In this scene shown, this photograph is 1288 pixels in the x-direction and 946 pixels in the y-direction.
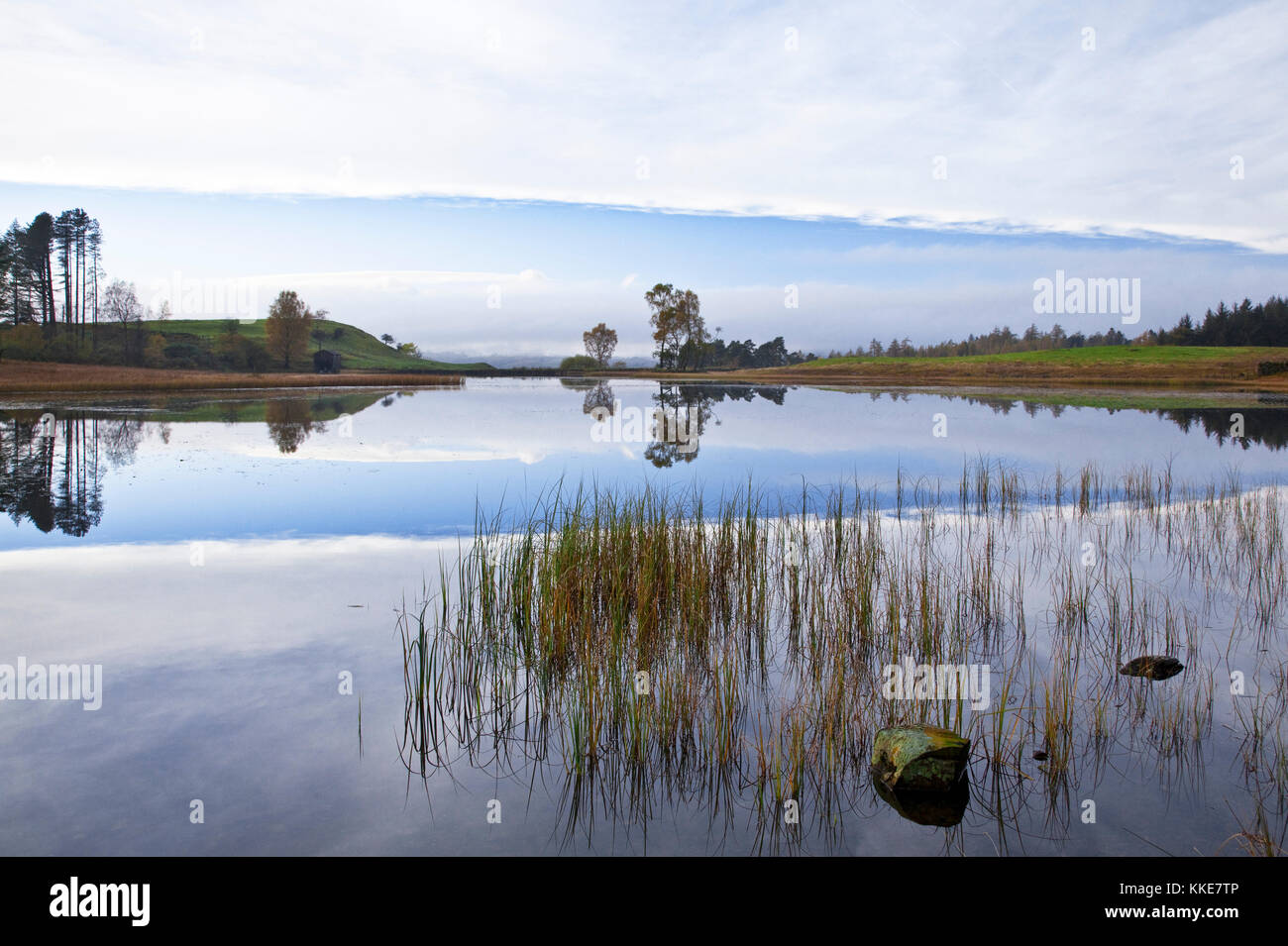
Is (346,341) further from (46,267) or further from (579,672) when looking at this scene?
A: (579,672)

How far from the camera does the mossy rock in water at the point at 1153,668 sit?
19.6 feet

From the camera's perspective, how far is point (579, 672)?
5605 millimetres

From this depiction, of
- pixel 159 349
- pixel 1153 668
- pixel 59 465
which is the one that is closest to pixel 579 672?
pixel 1153 668

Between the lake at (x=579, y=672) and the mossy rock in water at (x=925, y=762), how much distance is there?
141 mm

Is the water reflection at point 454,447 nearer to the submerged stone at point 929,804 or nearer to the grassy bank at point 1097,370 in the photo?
the submerged stone at point 929,804

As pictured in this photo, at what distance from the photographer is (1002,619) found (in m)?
7.27

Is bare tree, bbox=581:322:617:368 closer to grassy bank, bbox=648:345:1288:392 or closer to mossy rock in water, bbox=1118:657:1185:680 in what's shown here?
grassy bank, bbox=648:345:1288:392

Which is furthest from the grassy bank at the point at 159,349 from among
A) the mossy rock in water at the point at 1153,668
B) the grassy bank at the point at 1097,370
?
the mossy rock in water at the point at 1153,668

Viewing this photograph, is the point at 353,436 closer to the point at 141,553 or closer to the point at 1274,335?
the point at 141,553

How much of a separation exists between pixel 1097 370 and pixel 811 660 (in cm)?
6594

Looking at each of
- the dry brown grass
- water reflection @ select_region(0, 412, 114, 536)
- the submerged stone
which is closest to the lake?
the submerged stone

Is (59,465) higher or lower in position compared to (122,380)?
lower
